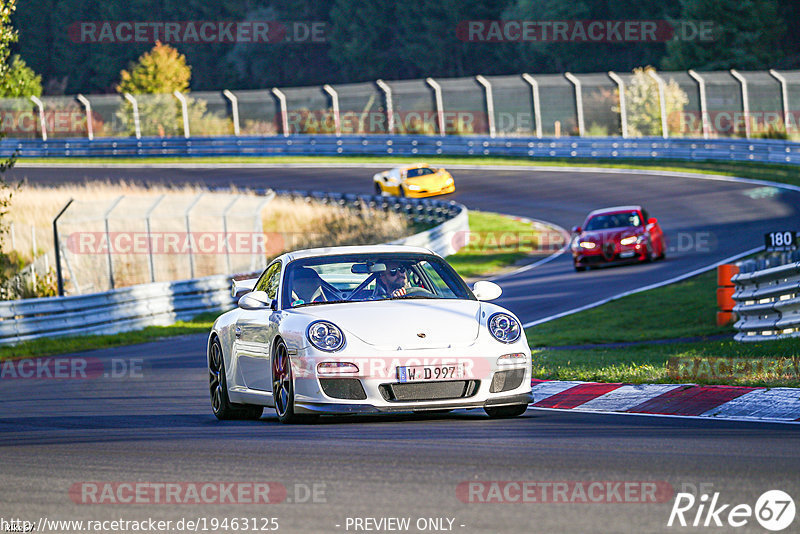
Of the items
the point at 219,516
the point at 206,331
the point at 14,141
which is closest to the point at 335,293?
the point at 219,516

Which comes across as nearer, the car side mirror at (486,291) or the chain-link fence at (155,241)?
the car side mirror at (486,291)

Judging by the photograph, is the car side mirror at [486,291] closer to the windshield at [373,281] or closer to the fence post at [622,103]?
the windshield at [373,281]

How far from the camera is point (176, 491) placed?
6.54 meters

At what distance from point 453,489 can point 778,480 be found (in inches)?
61.9

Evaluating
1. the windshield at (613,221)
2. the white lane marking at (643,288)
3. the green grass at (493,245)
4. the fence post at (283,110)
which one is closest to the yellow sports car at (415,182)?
the green grass at (493,245)

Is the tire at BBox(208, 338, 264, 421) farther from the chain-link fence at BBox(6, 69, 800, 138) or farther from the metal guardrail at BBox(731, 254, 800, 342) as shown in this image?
the chain-link fence at BBox(6, 69, 800, 138)

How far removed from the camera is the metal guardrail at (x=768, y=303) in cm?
1449

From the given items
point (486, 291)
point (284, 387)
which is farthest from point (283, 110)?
point (284, 387)

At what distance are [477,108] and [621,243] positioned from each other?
93.8ft

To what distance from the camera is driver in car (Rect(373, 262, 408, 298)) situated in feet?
32.6

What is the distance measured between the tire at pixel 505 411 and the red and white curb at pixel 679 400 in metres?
0.83

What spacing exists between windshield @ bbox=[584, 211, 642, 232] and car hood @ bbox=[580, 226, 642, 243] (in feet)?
0.86

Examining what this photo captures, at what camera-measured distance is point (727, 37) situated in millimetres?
74375

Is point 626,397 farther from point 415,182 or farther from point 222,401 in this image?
point 415,182
